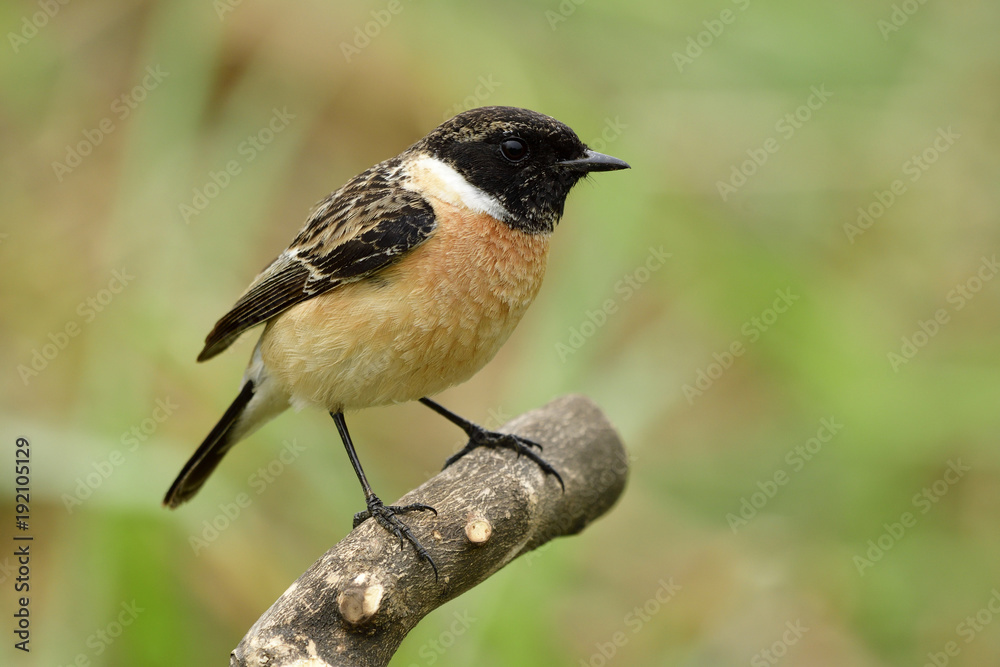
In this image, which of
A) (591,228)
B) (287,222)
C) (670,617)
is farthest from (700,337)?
(287,222)

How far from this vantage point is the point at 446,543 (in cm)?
353

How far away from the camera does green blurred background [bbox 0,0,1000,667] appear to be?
5059 mm

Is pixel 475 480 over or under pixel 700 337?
under

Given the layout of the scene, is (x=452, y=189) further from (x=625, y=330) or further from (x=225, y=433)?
(x=625, y=330)

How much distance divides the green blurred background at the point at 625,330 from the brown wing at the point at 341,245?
1.08 m

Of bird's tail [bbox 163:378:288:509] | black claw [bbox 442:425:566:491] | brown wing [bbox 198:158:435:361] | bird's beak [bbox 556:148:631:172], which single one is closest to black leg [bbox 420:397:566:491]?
black claw [bbox 442:425:566:491]

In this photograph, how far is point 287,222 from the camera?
26.1 feet

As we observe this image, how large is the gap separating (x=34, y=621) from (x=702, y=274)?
14.3ft

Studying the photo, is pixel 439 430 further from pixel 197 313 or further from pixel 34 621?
pixel 34 621

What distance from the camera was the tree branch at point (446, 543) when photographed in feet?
10.2

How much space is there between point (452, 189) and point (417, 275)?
20.0 inches

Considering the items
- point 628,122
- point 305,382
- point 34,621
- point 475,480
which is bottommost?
point 34,621

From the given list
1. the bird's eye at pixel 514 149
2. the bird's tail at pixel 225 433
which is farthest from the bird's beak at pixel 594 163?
the bird's tail at pixel 225 433

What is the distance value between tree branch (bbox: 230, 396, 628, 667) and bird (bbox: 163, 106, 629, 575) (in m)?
0.14
